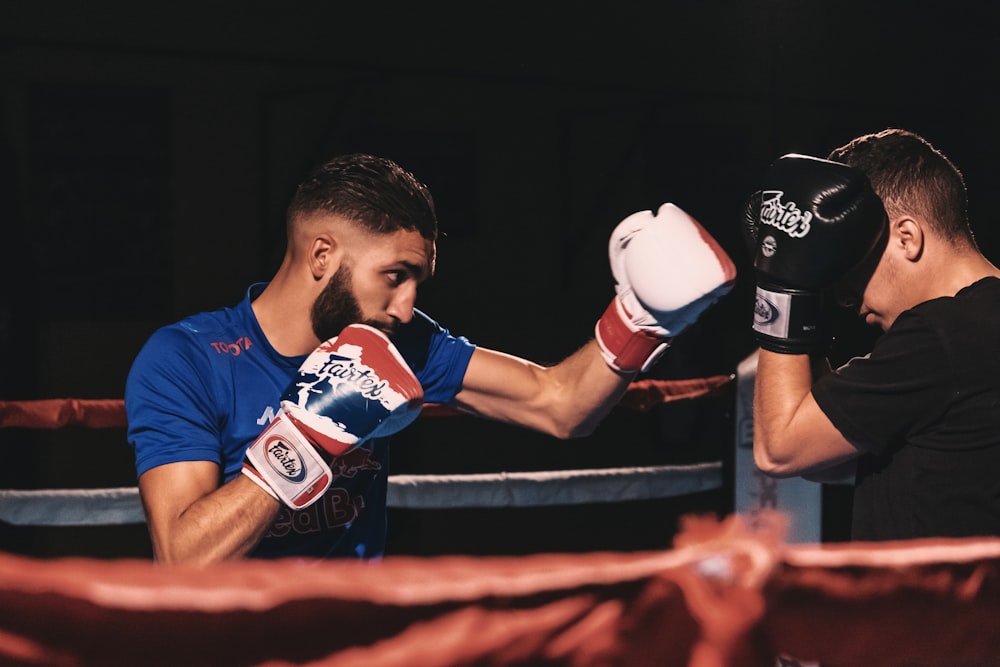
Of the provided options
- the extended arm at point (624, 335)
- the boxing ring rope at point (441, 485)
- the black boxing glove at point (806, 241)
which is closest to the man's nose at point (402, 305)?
the extended arm at point (624, 335)

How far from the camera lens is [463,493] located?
328cm

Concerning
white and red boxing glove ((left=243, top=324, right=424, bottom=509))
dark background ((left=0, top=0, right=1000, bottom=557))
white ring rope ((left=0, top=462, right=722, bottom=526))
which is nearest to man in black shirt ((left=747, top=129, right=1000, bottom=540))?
white and red boxing glove ((left=243, top=324, right=424, bottom=509))

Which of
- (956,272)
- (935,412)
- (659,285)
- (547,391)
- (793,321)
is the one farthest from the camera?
(547,391)

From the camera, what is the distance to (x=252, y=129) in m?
5.40

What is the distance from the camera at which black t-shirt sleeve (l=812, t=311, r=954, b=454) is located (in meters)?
1.46

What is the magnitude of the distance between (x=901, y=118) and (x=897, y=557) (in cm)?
710

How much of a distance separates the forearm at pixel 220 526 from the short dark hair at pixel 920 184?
1.09m

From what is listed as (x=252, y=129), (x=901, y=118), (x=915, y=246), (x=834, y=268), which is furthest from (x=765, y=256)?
(x=901, y=118)

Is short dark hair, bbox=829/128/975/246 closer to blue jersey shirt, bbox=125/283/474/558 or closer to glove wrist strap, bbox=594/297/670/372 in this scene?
glove wrist strap, bbox=594/297/670/372

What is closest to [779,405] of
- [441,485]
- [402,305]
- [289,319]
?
[402,305]

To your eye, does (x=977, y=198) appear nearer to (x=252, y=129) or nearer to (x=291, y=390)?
(x=252, y=129)

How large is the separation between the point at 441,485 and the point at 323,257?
148 cm

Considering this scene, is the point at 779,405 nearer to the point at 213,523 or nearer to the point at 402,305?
the point at 402,305

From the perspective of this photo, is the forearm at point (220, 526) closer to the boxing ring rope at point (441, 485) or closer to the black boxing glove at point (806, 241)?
the black boxing glove at point (806, 241)
